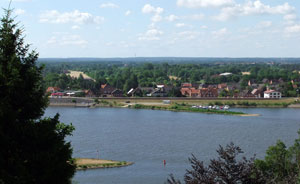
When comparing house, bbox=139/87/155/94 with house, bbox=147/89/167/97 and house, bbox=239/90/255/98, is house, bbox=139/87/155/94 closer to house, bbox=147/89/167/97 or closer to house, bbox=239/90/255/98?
house, bbox=147/89/167/97

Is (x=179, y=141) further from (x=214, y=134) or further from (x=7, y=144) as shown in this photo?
(x=7, y=144)

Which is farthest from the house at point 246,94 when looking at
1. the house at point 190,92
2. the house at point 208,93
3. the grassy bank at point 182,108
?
the grassy bank at point 182,108

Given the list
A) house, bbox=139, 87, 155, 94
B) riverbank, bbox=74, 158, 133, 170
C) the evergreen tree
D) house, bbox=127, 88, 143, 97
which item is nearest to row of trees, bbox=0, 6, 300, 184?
the evergreen tree

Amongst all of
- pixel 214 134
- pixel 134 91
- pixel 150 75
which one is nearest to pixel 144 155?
pixel 214 134

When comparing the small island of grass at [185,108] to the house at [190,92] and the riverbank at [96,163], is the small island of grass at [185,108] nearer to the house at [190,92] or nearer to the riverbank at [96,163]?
the house at [190,92]

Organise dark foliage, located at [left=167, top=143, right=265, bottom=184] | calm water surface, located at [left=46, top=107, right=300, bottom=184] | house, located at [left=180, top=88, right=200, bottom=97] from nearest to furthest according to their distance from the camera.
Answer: dark foliage, located at [left=167, top=143, right=265, bottom=184], calm water surface, located at [left=46, top=107, right=300, bottom=184], house, located at [left=180, top=88, right=200, bottom=97]
